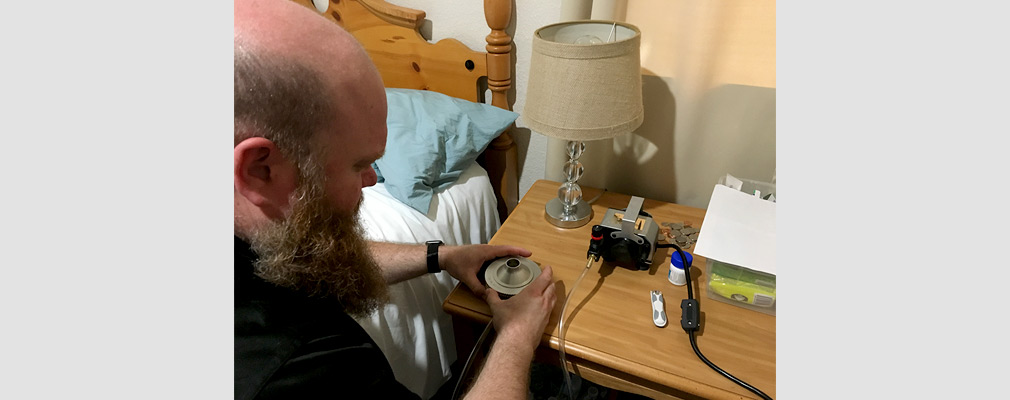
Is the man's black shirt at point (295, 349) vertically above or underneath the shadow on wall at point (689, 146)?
underneath

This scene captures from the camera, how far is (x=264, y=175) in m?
0.57

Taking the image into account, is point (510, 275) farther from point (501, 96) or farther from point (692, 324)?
point (501, 96)

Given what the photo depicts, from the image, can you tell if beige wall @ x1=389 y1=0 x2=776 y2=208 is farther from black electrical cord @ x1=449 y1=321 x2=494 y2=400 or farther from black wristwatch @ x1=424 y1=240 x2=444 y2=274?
black electrical cord @ x1=449 y1=321 x2=494 y2=400

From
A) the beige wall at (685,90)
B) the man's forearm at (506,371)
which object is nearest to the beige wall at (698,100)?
the beige wall at (685,90)

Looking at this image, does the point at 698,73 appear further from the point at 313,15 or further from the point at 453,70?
the point at 313,15

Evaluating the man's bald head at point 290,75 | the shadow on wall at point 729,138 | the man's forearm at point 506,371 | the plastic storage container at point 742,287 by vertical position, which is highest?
the man's bald head at point 290,75

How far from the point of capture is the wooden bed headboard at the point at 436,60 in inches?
50.6

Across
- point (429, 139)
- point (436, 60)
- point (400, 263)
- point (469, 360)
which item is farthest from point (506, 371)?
point (436, 60)

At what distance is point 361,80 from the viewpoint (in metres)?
0.60

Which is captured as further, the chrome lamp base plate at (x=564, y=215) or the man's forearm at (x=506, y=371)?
the chrome lamp base plate at (x=564, y=215)

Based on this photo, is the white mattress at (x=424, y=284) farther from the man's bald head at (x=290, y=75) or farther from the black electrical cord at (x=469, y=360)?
the man's bald head at (x=290, y=75)

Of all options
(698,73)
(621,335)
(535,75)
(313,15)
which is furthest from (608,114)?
(313,15)

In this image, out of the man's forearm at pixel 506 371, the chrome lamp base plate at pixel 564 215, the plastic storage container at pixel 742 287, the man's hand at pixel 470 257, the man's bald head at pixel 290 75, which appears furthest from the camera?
the chrome lamp base plate at pixel 564 215

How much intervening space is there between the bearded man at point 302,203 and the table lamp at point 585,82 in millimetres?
351
